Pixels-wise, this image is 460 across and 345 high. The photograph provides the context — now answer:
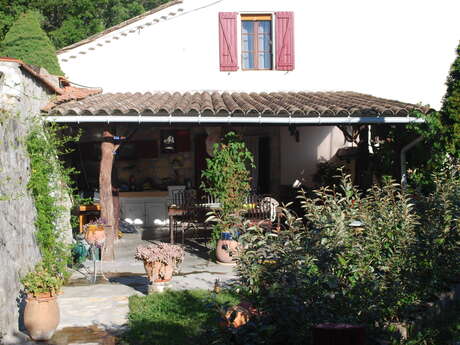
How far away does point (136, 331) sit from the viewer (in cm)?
627

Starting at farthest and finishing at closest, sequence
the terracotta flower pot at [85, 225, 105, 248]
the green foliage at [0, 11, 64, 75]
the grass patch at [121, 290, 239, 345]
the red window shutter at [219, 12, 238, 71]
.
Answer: the red window shutter at [219, 12, 238, 71], the green foliage at [0, 11, 64, 75], the terracotta flower pot at [85, 225, 105, 248], the grass patch at [121, 290, 239, 345]

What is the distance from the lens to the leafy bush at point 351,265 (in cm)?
432

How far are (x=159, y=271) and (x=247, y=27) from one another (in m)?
7.53

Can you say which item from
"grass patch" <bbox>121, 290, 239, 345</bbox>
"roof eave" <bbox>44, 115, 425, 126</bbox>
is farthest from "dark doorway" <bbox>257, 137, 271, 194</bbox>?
"grass patch" <bbox>121, 290, 239, 345</bbox>

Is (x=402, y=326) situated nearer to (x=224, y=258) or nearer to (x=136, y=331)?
(x=136, y=331)

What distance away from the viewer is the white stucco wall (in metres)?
13.0

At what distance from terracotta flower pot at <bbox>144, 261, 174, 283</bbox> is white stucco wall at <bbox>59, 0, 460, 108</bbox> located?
640 centimetres

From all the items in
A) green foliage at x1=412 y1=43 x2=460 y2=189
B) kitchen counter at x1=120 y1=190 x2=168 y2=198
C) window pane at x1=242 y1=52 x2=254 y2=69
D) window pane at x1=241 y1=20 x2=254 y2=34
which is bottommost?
kitchen counter at x1=120 y1=190 x2=168 y2=198

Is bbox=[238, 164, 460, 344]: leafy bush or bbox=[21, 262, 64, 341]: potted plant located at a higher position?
bbox=[238, 164, 460, 344]: leafy bush

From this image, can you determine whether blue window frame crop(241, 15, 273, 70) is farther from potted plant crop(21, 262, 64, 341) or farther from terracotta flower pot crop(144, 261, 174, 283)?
potted plant crop(21, 262, 64, 341)

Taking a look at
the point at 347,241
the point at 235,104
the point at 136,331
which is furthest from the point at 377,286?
the point at 235,104

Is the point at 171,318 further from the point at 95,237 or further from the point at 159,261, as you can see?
the point at 95,237

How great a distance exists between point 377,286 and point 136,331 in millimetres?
2662

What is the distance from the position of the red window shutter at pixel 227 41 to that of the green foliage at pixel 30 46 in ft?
11.6
